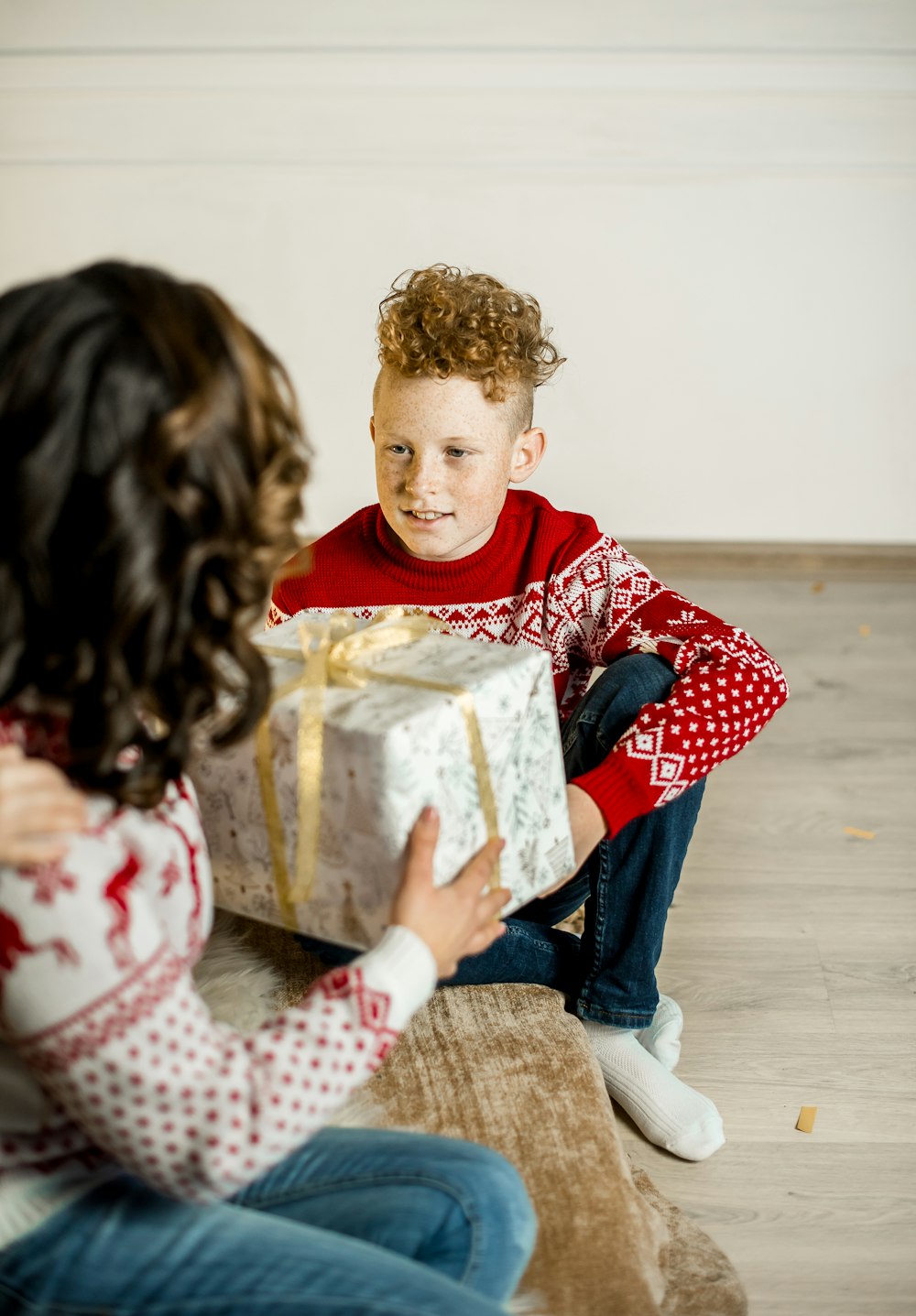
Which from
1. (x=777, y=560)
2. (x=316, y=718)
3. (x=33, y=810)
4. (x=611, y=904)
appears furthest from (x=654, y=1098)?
(x=777, y=560)

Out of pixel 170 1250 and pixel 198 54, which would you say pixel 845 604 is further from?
pixel 170 1250

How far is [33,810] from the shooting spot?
2.36ft

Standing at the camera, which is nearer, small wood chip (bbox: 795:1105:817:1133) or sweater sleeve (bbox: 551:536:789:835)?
sweater sleeve (bbox: 551:536:789:835)

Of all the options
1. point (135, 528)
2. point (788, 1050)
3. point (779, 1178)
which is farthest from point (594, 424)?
point (135, 528)

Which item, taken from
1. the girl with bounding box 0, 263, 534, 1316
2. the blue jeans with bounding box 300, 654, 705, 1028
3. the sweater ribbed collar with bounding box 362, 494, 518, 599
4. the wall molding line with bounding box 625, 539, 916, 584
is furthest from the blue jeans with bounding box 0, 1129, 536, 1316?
the wall molding line with bounding box 625, 539, 916, 584

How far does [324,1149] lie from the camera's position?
3.23 ft

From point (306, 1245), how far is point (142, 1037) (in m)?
0.22

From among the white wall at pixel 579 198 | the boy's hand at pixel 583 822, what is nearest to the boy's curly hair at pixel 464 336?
the boy's hand at pixel 583 822

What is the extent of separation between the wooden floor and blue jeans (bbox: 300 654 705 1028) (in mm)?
177

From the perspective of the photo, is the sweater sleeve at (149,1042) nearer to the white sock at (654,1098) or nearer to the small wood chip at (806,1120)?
the white sock at (654,1098)

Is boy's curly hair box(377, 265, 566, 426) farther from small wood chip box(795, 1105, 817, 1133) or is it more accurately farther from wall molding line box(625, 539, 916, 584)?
wall molding line box(625, 539, 916, 584)

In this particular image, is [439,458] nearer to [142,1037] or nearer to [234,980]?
[234,980]

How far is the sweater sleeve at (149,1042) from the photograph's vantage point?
28.2 inches

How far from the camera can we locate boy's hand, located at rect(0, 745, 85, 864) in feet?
2.31
